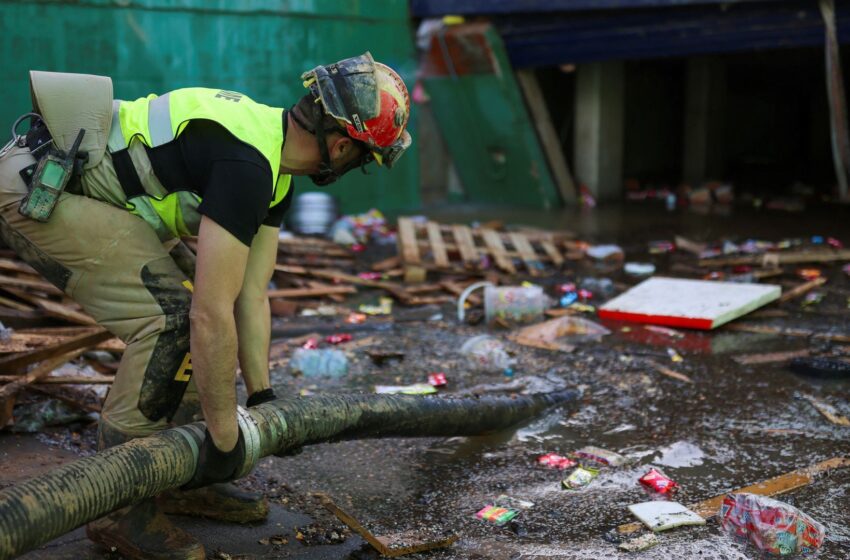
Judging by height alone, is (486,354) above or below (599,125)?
below

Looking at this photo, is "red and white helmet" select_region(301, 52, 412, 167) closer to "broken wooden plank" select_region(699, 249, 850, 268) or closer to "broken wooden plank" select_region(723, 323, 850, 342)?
"broken wooden plank" select_region(723, 323, 850, 342)

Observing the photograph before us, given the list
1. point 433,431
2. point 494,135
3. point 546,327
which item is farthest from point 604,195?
point 433,431

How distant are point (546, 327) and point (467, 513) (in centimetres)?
270

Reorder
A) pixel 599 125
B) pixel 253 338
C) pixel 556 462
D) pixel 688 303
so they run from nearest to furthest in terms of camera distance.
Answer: pixel 253 338, pixel 556 462, pixel 688 303, pixel 599 125

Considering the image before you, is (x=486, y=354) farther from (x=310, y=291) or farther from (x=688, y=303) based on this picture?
(x=310, y=291)

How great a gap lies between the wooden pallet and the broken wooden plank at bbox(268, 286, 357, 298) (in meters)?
0.93

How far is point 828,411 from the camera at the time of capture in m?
4.67

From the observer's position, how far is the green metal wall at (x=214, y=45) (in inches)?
363

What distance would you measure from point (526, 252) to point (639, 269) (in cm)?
105

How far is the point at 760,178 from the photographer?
15.5 metres

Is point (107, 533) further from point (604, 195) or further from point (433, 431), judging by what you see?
point (604, 195)

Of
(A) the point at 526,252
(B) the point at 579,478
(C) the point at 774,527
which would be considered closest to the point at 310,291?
(A) the point at 526,252

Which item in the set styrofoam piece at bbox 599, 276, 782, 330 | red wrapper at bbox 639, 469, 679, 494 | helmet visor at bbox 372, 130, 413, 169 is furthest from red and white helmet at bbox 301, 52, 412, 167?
styrofoam piece at bbox 599, 276, 782, 330

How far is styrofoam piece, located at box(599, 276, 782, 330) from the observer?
6.20 meters
